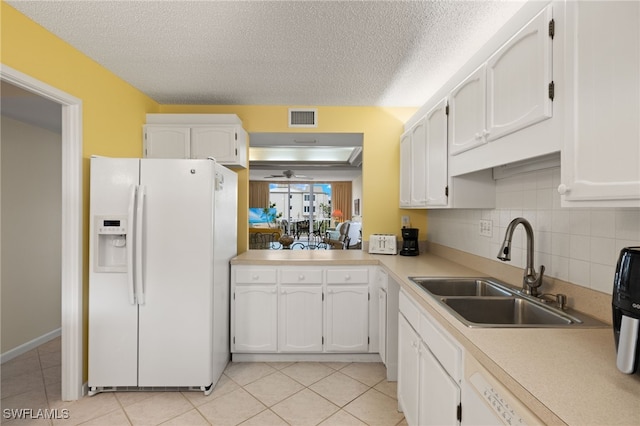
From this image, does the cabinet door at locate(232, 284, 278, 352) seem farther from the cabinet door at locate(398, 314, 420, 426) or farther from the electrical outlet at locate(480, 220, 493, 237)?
the electrical outlet at locate(480, 220, 493, 237)

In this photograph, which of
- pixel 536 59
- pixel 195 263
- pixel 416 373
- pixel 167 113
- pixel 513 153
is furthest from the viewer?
pixel 167 113

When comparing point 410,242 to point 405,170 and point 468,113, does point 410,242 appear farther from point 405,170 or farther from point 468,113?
point 468,113

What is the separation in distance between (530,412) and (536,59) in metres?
1.19

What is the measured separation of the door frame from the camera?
83.7 inches

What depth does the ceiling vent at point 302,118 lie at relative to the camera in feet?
10.6

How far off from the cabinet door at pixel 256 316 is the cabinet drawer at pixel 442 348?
1.45 meters

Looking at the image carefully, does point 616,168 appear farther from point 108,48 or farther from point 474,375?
point 108,48

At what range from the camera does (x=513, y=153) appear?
4.40 ft

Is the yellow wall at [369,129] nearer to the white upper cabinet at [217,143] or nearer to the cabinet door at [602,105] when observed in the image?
the white upper cabinet at [217,143]

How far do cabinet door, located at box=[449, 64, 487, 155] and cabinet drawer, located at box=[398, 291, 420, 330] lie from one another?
91 centimetres

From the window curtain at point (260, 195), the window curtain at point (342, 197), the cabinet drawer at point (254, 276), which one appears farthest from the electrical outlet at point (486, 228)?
the window curtain at point (260, 195)

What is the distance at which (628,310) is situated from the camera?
30.8 inches

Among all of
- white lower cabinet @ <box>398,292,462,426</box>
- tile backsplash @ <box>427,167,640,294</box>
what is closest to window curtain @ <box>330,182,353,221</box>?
tile backsplash @ <box>427,167,640,294</box>

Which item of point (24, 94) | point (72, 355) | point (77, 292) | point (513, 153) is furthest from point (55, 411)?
point (513, 153)
